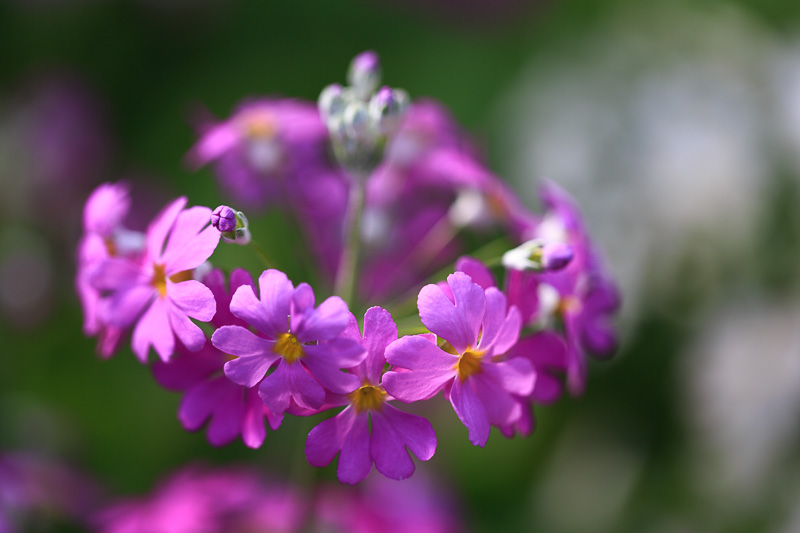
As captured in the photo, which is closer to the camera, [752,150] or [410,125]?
[410,125]

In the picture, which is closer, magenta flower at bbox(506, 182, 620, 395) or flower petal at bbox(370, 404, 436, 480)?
flower petal at bbox(370, 404, 436, 480)

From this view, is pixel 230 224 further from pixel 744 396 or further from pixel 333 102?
pixel 744 396

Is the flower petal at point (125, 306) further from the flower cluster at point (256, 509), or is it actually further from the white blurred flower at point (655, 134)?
the white blurred flower at point (655, 134)

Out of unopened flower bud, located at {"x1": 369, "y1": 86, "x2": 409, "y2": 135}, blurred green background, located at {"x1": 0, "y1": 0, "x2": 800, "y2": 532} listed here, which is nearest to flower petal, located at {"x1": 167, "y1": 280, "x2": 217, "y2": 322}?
unopened flower bud, located at {"x1": 369, "y1": 86, "x2": 409, "y2": 135}

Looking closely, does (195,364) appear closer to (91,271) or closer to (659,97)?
(91,271)

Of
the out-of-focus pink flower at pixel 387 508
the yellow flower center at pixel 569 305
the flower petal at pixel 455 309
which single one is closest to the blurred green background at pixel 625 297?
the out-of-focus pink flower at pixel 387 508

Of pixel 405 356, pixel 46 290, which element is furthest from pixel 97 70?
pixel 405 356

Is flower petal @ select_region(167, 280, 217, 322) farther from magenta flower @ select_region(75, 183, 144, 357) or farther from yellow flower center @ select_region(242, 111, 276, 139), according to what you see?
yellow flower center @ select_region(242, 111, 276, 139)
